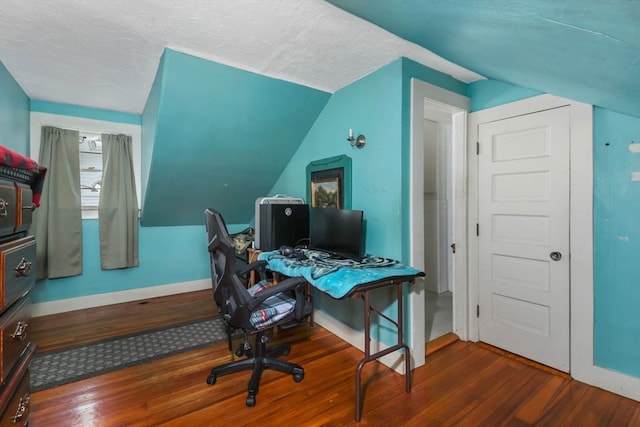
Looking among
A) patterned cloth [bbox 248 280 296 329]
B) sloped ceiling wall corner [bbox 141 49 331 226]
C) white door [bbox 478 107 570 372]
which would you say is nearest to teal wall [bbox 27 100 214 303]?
sloped ceiling wall corner [bbox 141 49 331 226]

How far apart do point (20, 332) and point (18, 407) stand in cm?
29

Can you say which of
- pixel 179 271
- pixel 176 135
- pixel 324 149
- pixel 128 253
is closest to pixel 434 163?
pixel 324 149

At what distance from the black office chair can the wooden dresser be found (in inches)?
33.9

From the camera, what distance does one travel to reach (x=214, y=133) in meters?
2.89

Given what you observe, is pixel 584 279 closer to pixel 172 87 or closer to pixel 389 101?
pixel 389 101

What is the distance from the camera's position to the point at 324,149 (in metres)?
2.98

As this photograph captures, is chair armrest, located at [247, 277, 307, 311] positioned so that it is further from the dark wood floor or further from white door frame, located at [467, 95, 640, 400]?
white door frame, located at [467, 95, 640, 400]

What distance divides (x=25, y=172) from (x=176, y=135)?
173cm

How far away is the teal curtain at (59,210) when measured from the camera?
3.16 metres

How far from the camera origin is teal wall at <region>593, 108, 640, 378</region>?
1.79 meters

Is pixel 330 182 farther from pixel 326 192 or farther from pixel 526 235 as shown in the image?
pixel 526 235

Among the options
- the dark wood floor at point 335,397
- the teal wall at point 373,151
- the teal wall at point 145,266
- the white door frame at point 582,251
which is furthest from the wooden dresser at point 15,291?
the white door frame at point 582,251

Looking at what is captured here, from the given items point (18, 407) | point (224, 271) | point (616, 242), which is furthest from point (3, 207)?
point (616, 242)

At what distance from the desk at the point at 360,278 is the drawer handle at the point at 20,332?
1.35 meters
